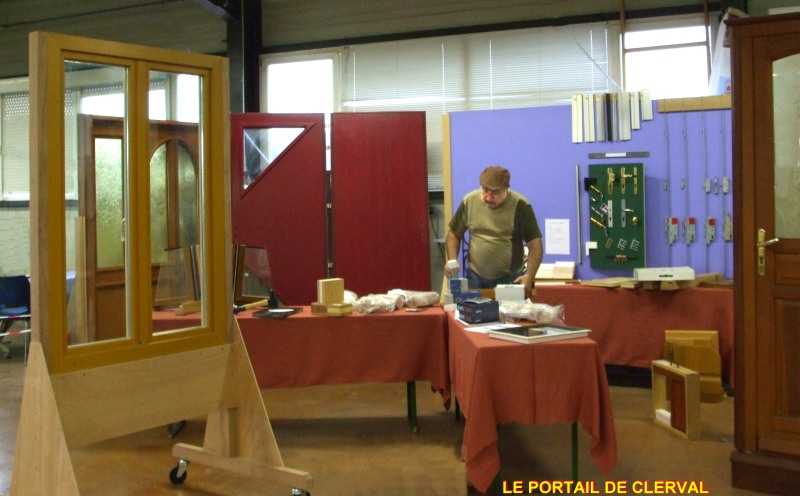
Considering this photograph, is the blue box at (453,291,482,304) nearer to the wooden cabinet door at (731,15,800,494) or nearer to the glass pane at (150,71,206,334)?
the wooden cabinet door at (731,15,800,494)

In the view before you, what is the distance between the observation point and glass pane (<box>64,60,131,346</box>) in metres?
2.32

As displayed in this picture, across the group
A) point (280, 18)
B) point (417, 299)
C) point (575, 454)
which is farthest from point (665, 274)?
point (280, 18)

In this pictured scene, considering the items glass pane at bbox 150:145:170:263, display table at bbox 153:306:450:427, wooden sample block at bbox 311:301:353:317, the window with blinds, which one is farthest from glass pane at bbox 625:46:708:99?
glass pane at bbox 150:145:170:263

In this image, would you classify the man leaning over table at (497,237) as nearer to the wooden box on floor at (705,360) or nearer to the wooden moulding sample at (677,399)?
the wooden moulding sample at (677,399)

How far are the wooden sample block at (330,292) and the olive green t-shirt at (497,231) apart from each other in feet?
3.20

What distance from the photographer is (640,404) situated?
4426 millimetres

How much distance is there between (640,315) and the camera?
4754mm

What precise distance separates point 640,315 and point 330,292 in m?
2.37

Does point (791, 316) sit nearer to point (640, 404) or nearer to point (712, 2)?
point (640, 404)

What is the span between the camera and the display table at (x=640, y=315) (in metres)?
4.58

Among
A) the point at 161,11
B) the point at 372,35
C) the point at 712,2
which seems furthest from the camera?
the point at 161,11

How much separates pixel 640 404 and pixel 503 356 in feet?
7.26

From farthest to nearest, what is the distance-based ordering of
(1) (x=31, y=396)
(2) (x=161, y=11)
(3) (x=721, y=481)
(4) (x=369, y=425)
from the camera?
1. (2) (x=161, y=11)
2. (4) (x=369, y=425)
3. (3) (x=721, y=481)
4. (1) (x=31, y=396)

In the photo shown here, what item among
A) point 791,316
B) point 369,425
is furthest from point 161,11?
point 791,316
